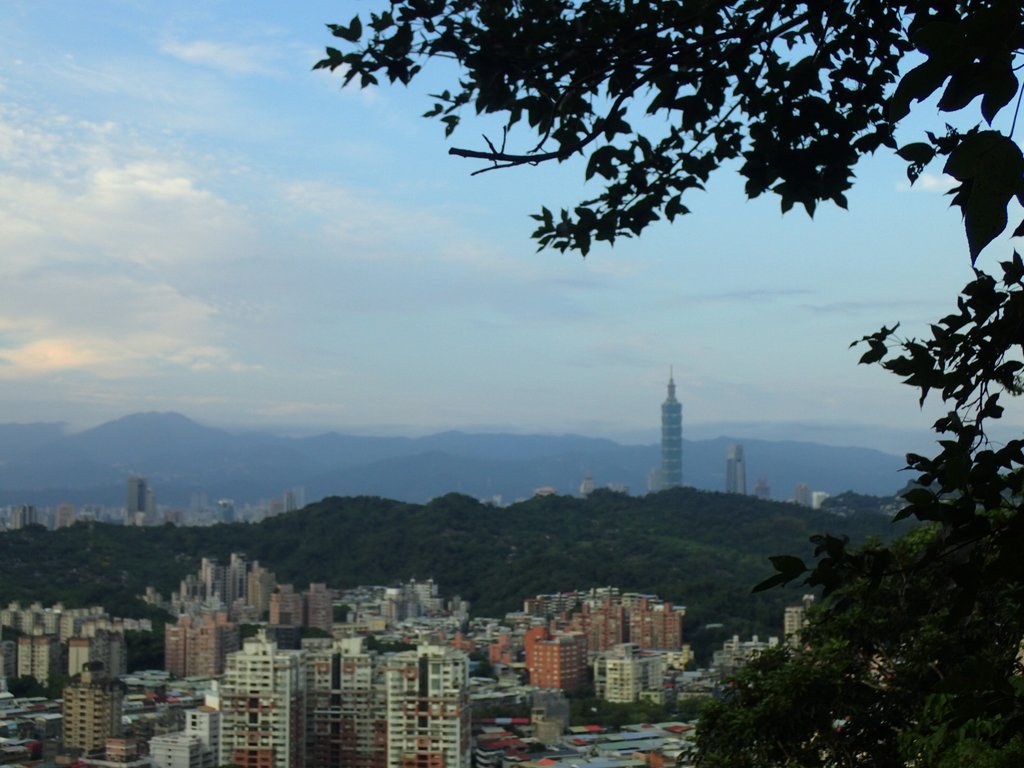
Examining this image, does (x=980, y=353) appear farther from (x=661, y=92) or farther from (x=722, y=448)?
(x=722, y=448)

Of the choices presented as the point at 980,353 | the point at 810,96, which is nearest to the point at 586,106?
the point at 810,96

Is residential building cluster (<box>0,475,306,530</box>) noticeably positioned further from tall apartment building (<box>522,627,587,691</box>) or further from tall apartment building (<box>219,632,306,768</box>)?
tall apartment building (<box>219,632,306,768</box>)

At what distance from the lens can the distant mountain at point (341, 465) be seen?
274ft

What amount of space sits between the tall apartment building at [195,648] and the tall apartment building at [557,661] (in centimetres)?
685

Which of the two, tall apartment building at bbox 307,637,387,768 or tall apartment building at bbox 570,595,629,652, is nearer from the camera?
tall apartment building at bbox 307,637,387,768

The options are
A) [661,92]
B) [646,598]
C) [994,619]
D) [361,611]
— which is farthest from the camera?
[361,611]

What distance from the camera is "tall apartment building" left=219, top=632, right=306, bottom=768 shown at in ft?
58.2

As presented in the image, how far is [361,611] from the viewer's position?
34656 mm

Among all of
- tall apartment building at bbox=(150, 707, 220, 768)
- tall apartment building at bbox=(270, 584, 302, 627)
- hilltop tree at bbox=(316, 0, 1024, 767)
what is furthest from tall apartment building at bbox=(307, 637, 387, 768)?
hilltop tree at bbox=(316, 0, 1024, 767)

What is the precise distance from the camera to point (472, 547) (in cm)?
3938

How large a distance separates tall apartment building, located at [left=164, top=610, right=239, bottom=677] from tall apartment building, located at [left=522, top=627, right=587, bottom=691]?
6.85 m

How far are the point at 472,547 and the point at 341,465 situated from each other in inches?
2535

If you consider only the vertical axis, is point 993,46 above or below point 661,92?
below

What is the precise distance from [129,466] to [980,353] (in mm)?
100221
